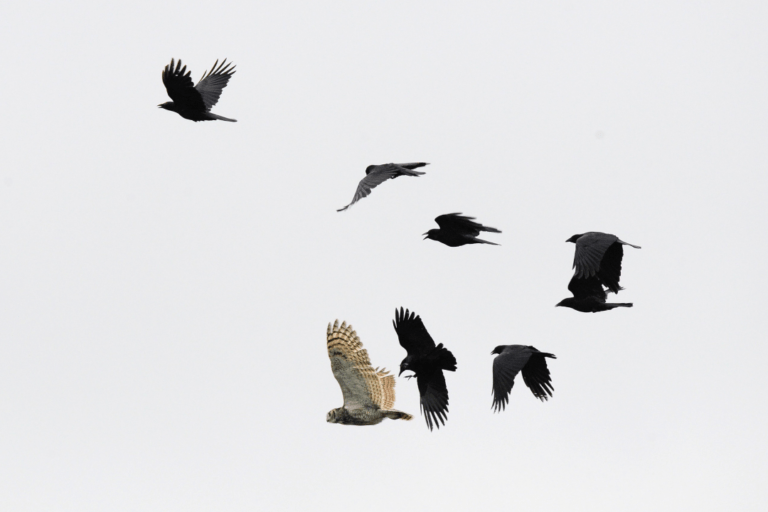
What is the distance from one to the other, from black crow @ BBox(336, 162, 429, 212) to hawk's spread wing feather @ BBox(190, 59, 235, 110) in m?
5.84

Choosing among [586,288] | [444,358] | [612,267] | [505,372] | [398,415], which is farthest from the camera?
[586,288]

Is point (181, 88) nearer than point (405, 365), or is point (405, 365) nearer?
point (405, 365)

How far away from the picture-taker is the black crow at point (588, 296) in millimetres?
26547

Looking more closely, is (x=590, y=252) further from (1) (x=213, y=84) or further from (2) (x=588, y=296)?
(1) (x=213, y=84)

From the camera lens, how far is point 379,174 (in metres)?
24.6

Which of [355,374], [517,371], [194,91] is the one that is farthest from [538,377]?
[194,91]

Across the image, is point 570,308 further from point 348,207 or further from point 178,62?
point 178,62

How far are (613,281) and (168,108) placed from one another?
1115 centimetres

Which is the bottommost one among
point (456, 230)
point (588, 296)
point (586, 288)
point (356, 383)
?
point (356, 383)

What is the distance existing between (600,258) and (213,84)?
435 inches

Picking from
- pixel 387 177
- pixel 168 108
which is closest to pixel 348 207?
pixel 387 177

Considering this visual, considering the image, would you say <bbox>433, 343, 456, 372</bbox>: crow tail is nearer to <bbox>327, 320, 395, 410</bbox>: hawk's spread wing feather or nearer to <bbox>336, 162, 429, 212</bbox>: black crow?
<bbox>327, 320, 395, 410</bbox>: hawk's spread wing feather

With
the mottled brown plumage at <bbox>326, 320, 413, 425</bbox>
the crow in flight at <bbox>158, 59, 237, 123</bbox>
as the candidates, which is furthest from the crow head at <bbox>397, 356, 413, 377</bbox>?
the crow in flight at <bbox>158, 59, 237, 123</bbox>

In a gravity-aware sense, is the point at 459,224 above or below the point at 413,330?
above
